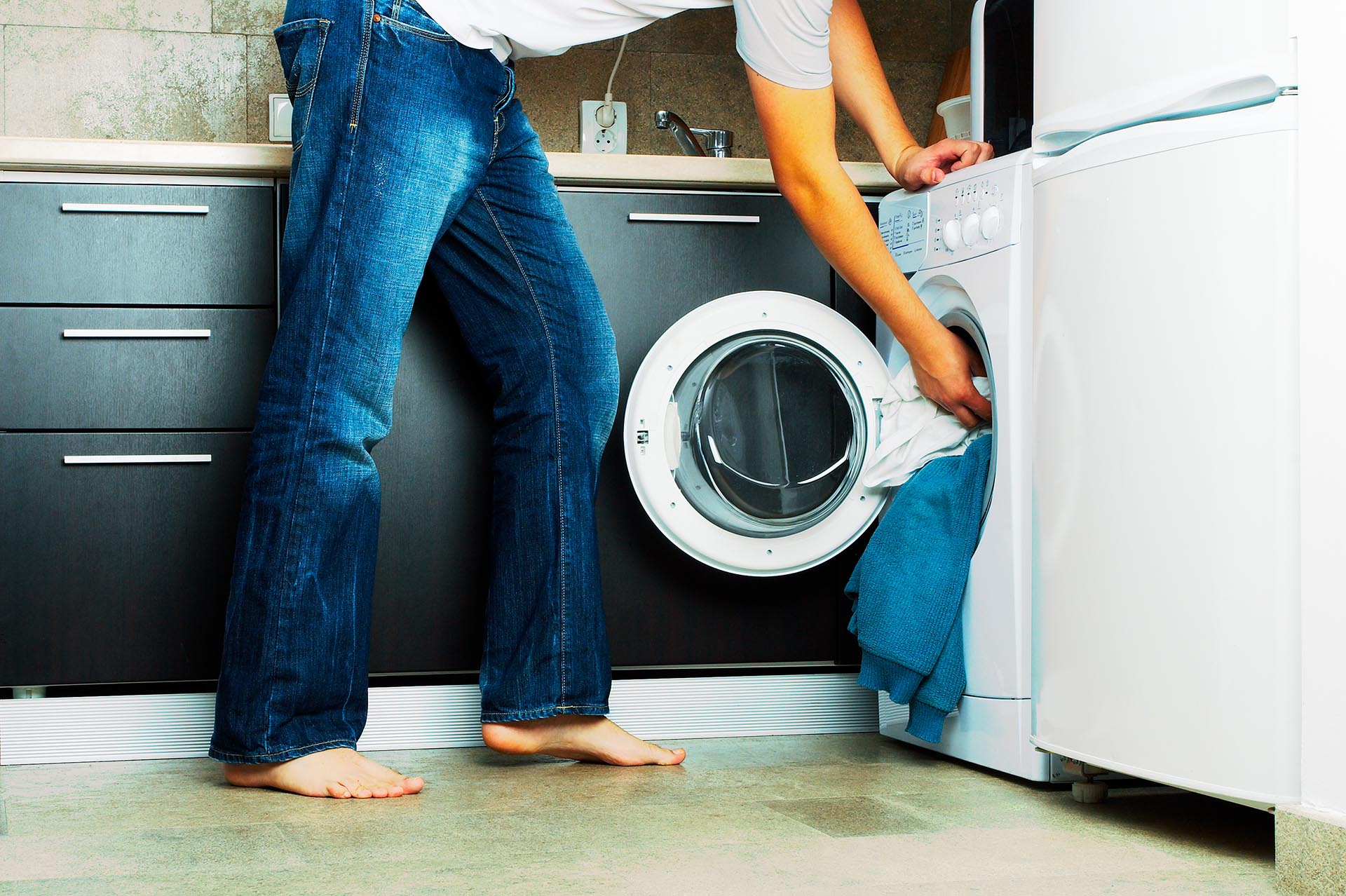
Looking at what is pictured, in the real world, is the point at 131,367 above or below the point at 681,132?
below

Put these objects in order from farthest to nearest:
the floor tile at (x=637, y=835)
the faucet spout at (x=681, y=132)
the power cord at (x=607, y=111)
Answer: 1. the power cord at (x=607, y=111)
2. the faucet spout at (x=681, y=132)
3. the floor tile at (x=637, y=835)

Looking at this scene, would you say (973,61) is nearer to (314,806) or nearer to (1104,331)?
(1104,331)

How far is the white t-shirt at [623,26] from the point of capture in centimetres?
134

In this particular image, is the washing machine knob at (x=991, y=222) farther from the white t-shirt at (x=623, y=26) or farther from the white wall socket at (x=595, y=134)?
the white wall socket at (x=595, y=134)

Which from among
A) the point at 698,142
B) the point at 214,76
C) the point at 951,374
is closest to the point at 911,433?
the point at 951,374

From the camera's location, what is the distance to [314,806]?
4.30 ft

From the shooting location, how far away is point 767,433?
176 centimetres

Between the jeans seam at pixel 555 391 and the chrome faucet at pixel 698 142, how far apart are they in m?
0.78

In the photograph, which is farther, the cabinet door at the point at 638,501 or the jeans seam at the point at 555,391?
the cabinet door at the point at 638,501

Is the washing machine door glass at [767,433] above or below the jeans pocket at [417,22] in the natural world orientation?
below

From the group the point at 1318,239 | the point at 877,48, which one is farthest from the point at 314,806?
the point at 877,48

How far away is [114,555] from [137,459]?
0.13 metres

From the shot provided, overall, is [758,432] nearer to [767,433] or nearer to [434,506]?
[767,433]

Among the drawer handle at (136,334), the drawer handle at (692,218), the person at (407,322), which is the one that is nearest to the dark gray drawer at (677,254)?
the drawer handle at (692,218)
